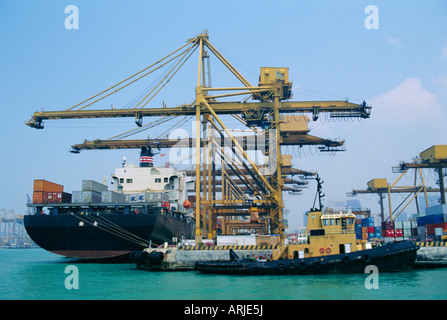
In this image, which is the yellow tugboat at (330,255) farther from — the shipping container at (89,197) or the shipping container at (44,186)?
the shipping container at (44,186)

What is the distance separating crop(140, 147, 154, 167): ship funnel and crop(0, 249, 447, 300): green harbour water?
81.9 feet

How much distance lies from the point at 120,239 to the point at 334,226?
1948 centimetres

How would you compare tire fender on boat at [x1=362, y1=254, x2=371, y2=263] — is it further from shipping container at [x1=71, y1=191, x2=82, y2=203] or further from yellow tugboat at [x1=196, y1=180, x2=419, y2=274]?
shipping container at [x1=71, y1=191, x2=82, y2=203]

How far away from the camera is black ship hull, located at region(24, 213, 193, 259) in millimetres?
35156

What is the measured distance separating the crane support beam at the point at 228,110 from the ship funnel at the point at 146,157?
35.7 feet

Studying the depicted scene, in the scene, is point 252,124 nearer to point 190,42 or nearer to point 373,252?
A: point 190,42

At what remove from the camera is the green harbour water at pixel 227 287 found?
59.7 ft

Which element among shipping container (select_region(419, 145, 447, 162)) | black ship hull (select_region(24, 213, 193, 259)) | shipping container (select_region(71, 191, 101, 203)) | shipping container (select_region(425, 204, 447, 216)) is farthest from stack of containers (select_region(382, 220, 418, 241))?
shipping container (select_region(71, 191, 101, 203))

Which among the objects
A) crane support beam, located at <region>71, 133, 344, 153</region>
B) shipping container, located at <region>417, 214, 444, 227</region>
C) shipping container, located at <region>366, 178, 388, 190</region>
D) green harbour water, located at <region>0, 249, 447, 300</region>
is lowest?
green harbour water, located at <region>0, 249, 447, 300</region>

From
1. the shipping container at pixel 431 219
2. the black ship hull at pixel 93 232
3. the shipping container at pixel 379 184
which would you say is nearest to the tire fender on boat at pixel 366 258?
the black ship hull at pixel 93 232

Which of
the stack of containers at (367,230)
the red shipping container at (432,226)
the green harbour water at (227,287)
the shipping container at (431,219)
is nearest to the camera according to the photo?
the green harbour water at (227,287)

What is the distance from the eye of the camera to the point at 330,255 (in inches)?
1012

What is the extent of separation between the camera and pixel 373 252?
25.2 metres
